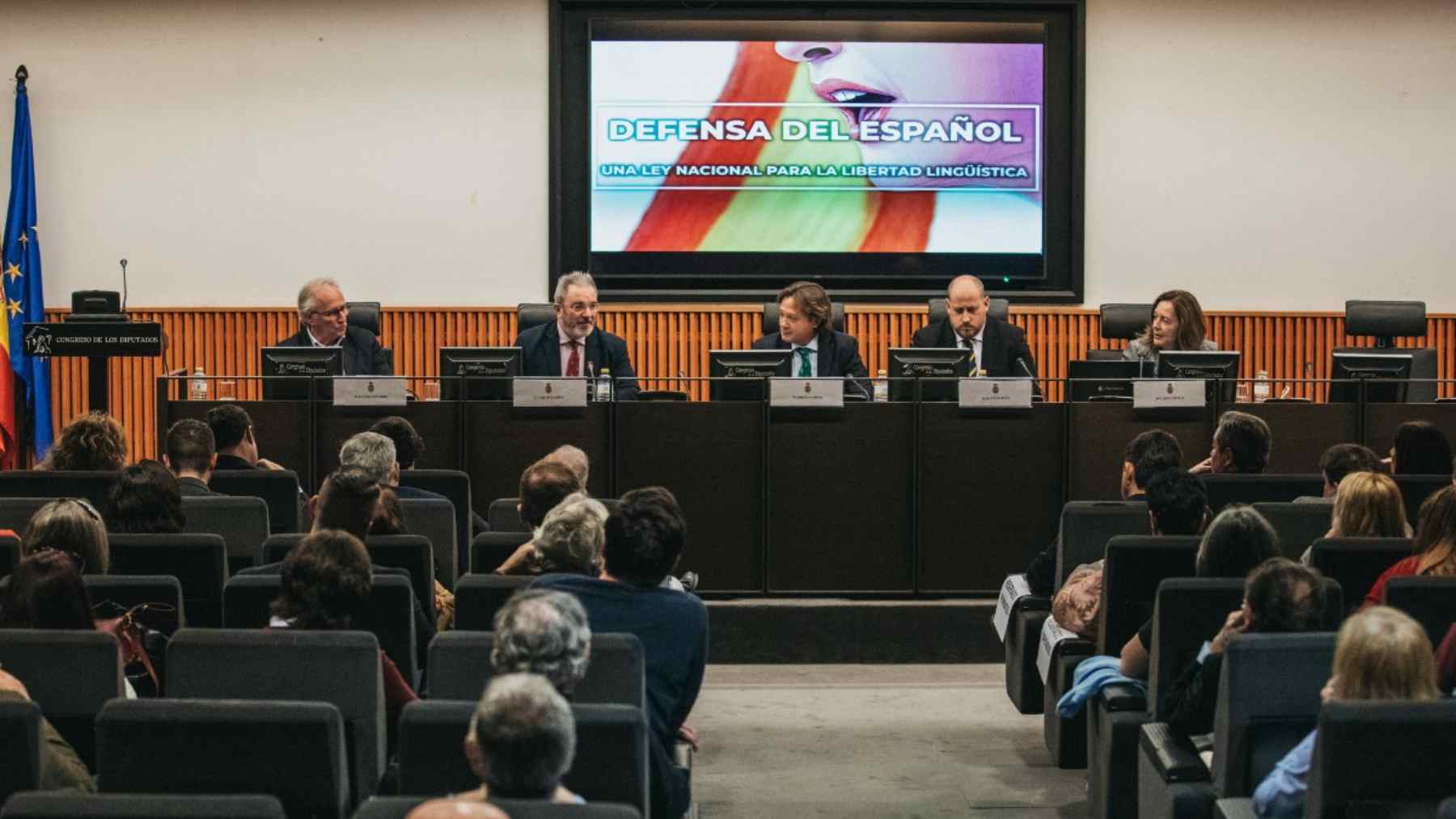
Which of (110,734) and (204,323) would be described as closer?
(110,734)

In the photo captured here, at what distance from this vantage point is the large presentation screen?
11227 millimetres

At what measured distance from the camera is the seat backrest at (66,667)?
147 inches

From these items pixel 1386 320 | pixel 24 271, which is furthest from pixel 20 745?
pixel 24 271

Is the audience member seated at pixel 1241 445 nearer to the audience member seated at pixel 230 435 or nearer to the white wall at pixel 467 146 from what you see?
the audience member seated at pixel 230 435

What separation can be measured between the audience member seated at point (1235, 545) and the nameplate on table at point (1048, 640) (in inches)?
29.3

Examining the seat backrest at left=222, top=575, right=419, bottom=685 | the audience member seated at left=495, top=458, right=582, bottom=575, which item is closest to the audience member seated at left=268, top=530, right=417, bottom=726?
the seat backrest at left=222, top=575, right=419, bottom=685

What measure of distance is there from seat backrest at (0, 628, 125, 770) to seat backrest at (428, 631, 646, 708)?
64 cm

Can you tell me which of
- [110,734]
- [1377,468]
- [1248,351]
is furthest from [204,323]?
[110,734]

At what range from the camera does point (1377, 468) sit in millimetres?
6285

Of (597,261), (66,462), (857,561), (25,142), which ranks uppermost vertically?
(25,142)

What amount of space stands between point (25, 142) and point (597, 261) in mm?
3410

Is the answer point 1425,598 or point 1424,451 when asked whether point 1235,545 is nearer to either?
point 1425,598

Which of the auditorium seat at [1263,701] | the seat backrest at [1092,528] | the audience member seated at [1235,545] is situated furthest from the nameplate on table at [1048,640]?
the auditorium seat at [1263,701]

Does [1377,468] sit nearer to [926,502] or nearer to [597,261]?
[926,502]
